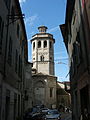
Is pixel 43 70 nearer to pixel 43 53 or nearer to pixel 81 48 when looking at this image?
pixel 43 53

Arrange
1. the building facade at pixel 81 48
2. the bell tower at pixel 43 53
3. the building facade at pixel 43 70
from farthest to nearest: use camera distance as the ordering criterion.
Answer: the bell tower at pixel 43 53
the building facade at pixel 43 70
the building facade at pixel 81 48

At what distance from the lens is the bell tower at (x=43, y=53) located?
61.8 metres

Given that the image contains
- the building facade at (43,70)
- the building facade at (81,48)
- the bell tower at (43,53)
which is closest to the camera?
the building facade at (81,48)

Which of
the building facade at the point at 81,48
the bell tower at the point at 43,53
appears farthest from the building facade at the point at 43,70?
the building facade at the point at 81,48

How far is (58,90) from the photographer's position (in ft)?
210

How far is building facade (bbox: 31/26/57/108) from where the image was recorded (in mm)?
55562

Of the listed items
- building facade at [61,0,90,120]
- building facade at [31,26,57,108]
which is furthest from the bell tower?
building facade at [61,0,90,120]

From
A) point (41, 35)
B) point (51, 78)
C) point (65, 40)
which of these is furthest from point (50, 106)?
point (65, 40)

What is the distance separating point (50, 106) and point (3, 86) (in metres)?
46.3

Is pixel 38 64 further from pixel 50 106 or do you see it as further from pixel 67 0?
pixel 67 0

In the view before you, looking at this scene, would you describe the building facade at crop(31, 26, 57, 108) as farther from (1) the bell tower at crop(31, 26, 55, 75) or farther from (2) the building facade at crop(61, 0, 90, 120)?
(2) the building facade at crop(61, 0, 90, 120)

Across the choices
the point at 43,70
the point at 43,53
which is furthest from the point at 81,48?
the point at 43,53

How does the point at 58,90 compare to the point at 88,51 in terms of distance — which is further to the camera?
the point at 58,90

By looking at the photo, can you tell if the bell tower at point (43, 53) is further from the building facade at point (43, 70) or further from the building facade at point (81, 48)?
the building facade at point (81, 48)
